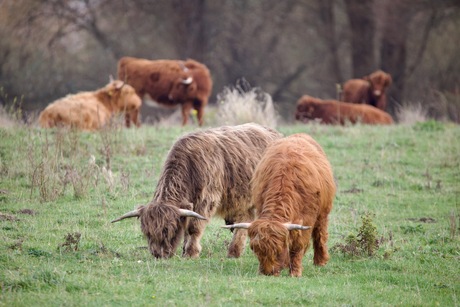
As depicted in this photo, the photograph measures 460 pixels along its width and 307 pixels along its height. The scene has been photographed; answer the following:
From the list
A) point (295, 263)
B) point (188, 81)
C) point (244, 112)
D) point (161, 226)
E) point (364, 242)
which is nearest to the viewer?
point (295, 263)

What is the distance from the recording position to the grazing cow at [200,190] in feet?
28.1

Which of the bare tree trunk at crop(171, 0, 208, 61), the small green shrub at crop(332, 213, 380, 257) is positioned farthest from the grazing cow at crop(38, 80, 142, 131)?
the bare tree trunk at crop(171, 0, 208, 61)

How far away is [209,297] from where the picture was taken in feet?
22.8

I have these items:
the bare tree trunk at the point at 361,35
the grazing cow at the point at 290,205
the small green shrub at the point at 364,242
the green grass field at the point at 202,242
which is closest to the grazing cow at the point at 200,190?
the green grass field at the point at 202,242

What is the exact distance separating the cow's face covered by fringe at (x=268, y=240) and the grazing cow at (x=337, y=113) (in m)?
13.4

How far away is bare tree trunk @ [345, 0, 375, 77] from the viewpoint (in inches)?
1283

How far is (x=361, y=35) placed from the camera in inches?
1314

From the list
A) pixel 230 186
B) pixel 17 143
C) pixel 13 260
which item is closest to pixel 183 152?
pixel 230 186

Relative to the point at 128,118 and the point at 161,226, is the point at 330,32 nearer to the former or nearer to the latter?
the point at 128,118

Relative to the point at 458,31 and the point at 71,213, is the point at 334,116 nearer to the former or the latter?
the point at 71,213

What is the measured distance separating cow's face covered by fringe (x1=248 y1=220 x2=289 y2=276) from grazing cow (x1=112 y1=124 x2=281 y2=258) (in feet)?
3.21

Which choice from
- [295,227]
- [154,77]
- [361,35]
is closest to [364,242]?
[295,227]

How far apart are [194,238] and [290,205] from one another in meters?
1.59

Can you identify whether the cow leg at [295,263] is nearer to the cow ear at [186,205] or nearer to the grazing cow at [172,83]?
the cow ear at [186,205]
